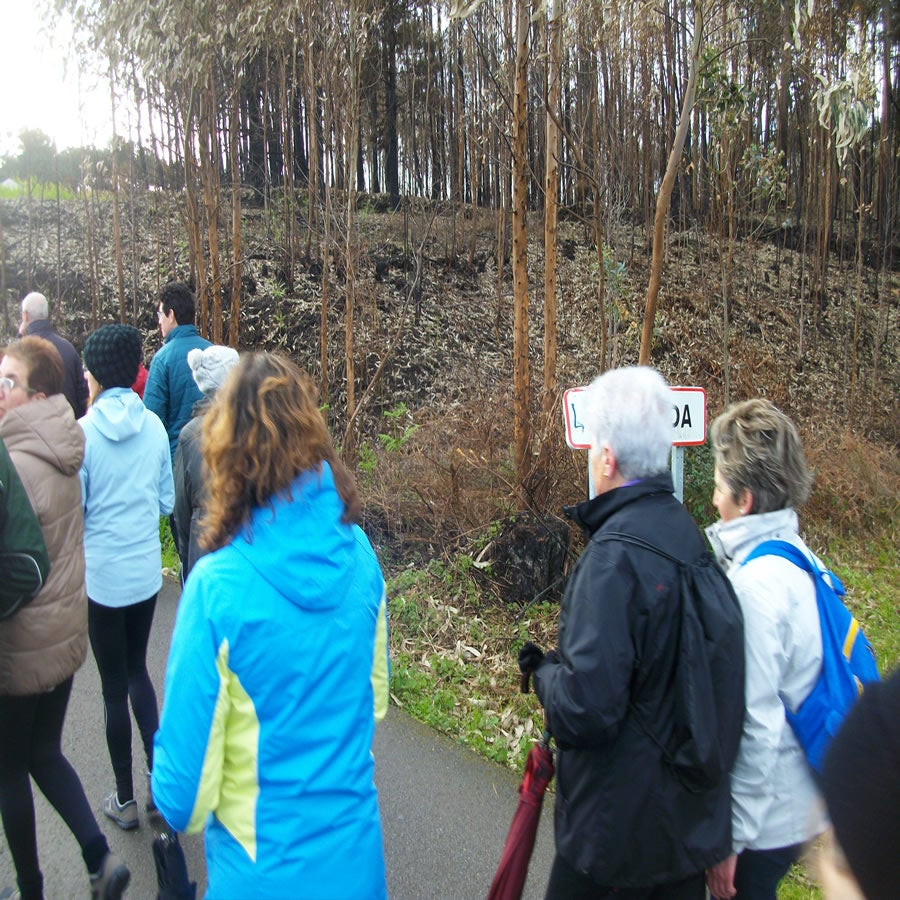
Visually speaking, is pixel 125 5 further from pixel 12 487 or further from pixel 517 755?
pixel 517 755

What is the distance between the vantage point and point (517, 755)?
12.7 ft

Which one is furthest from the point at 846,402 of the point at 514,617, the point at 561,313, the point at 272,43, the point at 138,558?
the point at 138,558

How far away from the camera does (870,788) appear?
70 centimetres

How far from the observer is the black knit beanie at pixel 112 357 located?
3.09 m

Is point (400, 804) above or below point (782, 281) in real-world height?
below

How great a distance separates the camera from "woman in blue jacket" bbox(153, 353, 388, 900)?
5.24ft

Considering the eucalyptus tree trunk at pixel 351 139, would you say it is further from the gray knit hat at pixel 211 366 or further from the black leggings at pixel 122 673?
the black leggings at pixel 122 673

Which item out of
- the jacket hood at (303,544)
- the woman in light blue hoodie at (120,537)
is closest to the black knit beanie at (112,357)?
the woman in light blue hoodie at (120,537)

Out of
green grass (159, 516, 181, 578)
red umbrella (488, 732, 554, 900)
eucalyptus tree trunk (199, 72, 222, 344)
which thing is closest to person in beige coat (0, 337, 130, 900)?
red umbrella (488, 732, 554, 900)

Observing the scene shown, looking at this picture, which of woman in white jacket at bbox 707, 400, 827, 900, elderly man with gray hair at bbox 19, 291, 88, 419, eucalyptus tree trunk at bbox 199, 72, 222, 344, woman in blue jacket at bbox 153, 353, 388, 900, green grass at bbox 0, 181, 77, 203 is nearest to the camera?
woman in blue jacket at bbox 153, 353, 388, 900

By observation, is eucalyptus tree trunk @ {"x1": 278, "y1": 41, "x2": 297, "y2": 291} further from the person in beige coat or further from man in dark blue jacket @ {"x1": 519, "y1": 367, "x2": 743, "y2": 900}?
man in dark blue jacket @ {"x1": 519, "y1": 367, "x2": 743, "y2": 900}

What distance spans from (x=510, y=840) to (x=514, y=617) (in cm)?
331

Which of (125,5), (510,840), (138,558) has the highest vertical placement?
(125,5)

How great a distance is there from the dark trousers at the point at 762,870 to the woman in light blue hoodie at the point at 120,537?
7.60 ft
